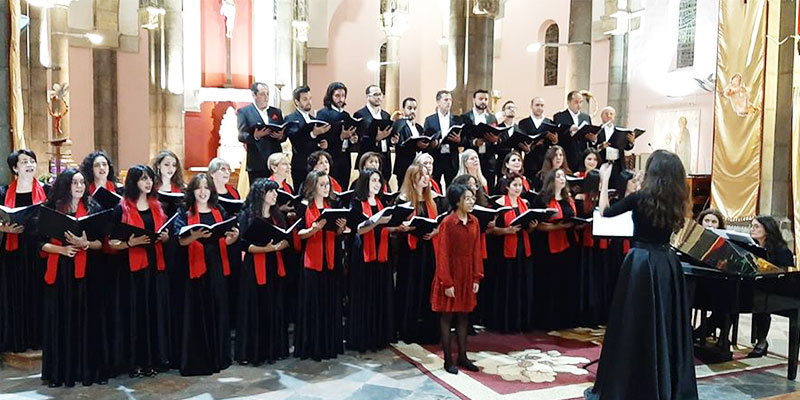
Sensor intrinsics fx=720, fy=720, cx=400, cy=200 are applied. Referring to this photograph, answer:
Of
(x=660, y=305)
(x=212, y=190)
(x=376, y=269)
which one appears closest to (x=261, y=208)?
(x=212, y=190)

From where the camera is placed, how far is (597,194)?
686cm

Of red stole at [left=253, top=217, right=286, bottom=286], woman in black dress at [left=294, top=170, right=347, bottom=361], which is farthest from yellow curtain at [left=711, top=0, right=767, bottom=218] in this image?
red stole at [left=253, top=217, right=286, bottom=286]

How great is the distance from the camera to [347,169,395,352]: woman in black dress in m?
5.77

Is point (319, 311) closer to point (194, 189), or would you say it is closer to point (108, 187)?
point (194, 189)

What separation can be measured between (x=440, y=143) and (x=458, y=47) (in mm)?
4284

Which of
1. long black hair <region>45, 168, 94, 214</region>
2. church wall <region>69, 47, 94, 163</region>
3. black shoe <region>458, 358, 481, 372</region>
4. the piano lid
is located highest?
church wall <region>69, 47, 94, 163</region>

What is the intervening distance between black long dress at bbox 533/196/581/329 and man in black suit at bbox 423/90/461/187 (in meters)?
1.18

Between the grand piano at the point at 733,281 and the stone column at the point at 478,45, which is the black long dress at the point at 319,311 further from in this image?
the stone column at the point at 478,45

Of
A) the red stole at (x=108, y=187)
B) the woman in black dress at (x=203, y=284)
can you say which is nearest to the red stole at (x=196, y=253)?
the woman in black dress at (x=203, y=284)

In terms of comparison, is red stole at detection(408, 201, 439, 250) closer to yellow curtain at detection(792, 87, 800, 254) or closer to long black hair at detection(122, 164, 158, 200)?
long black hair at detection(122, 164, 158, 200)

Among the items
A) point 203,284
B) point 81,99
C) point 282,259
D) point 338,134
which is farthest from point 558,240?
point 81,99

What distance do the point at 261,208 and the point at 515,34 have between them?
16.8 m

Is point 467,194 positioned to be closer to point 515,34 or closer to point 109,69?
point 109,69

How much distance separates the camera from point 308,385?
512 cm
